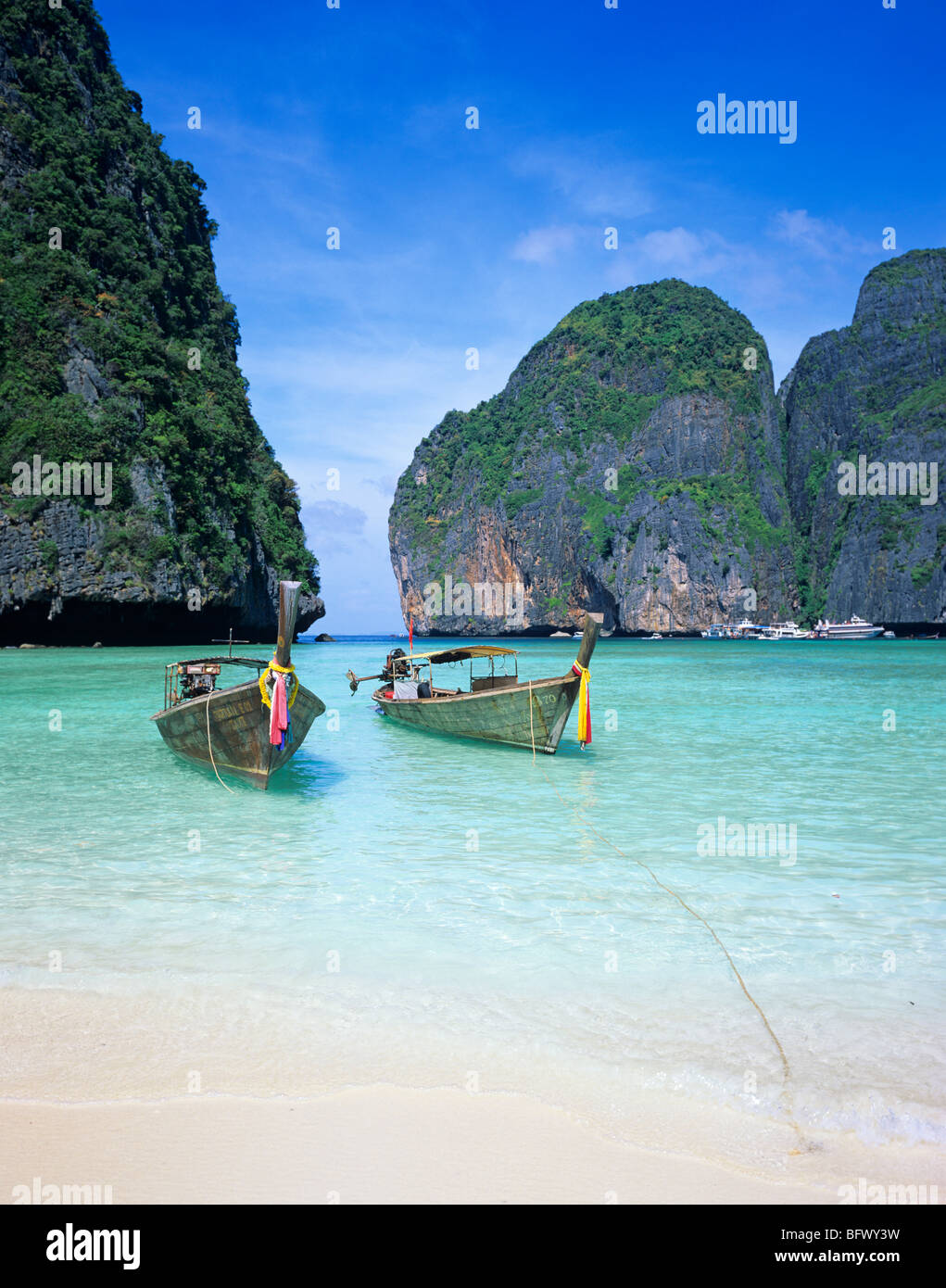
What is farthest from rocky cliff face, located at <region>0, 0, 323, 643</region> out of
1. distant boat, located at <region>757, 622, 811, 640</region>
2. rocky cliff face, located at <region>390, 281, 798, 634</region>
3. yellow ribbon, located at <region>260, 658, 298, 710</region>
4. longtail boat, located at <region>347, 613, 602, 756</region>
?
rocky cliff face, located at <region>390, 281, 798, 634</region>

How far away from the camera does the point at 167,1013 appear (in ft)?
13.6

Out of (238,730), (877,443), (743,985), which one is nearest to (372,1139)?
(743,985)

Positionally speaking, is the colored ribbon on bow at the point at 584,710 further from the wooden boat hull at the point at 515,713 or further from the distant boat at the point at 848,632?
the distant boat at the point at 848,632

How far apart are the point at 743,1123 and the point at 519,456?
400ft

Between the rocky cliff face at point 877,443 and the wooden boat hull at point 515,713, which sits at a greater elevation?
the rocky cliff face at point 877,443

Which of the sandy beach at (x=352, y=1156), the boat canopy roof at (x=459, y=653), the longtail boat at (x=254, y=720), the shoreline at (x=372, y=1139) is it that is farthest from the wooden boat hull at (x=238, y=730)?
the sandy beach at (x=352, y=1156)

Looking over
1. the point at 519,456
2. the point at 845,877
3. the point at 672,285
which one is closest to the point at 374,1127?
the point at 845,877

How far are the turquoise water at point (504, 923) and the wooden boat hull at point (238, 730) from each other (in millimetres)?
413

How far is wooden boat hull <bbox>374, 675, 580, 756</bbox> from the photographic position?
12325 millimetres

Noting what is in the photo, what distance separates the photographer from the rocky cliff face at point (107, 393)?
40188mm

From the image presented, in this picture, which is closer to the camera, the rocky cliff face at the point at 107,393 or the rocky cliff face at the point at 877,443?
the rocky cliff face at the point at 107,393

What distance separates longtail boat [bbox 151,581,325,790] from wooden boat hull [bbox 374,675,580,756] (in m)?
2.67
